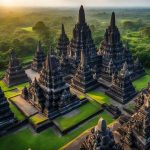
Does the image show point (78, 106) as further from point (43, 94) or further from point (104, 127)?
point (104, 127)

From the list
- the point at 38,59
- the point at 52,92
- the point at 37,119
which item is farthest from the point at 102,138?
the point at 38,59

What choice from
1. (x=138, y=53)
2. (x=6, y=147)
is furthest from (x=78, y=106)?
(x=138, y=53)

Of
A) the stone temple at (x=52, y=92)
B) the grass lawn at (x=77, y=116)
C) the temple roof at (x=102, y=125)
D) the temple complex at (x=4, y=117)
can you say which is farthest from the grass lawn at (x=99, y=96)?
the temple roof at (x=102, y=125)

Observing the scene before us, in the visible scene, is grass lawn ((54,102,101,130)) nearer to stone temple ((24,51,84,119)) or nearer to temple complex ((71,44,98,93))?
stone temple ((24,51,84,119))

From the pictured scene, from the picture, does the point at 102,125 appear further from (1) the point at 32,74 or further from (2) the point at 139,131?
(1) the point at 32,74

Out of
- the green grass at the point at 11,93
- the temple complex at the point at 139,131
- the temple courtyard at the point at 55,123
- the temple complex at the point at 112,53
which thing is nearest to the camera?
the temple complex at the point at 139,131

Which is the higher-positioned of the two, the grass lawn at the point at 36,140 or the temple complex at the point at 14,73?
the temple complex at the point at 14,73

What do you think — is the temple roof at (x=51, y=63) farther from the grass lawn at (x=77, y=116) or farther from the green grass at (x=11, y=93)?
the green grass at (x=11, y=93)
